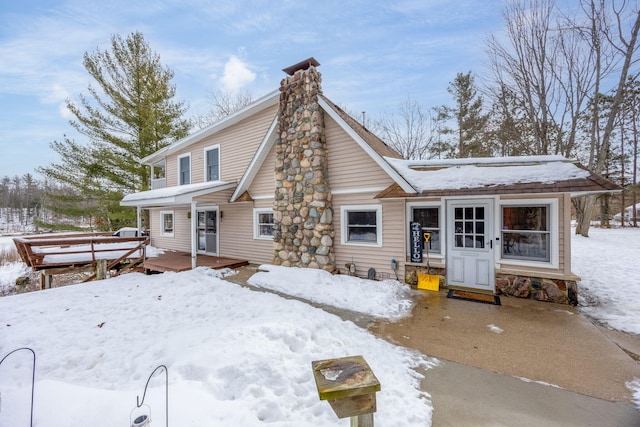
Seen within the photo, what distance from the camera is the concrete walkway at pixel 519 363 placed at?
2578 mm

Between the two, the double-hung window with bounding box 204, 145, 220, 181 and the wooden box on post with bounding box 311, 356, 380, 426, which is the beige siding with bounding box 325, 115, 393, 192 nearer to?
the wooden box on post with bounding box 311, 356, 380, 426

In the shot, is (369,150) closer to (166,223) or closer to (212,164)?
(212,164)

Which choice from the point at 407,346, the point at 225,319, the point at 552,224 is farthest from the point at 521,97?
the point at 225,319

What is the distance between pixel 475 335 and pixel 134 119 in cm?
2079

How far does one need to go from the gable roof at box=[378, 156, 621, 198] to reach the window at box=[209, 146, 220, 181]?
840 centimetres

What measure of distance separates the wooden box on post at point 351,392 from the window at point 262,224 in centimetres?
807

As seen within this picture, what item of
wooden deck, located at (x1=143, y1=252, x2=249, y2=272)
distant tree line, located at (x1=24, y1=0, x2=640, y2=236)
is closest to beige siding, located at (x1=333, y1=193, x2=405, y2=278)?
wooden deck, located at (x1=143, y1=252, x2=249, y2=272)

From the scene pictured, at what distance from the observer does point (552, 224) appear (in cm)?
586

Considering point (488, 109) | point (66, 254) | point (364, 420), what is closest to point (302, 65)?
point (364, 420)

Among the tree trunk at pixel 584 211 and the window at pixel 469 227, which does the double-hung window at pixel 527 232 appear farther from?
the tree trunk at pixel 584 211

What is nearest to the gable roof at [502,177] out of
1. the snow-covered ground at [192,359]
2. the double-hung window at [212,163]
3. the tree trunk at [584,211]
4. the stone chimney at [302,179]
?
the stone chimney at [302,179]

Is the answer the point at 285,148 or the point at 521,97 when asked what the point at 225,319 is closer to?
the point at 285,148

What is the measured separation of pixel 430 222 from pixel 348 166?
283cm

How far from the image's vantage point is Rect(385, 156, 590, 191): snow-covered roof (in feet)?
18.2
